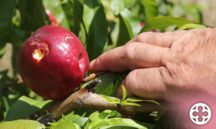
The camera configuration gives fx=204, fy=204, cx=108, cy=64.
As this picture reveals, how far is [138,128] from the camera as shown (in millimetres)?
676

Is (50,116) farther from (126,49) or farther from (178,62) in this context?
(178,62)

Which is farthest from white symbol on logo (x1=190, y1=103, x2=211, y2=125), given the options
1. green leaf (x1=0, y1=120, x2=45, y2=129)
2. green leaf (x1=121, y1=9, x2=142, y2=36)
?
green leaf (x1=121, y1=9, x2=142, y2=36)

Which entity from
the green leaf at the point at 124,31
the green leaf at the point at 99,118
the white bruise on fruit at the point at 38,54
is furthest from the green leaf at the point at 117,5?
the green leaf at the point at 99,118

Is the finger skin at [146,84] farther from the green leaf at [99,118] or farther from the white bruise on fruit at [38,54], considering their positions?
the white bruise on fruit at [38,54]

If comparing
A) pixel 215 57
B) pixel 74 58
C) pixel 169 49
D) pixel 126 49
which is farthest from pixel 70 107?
pixel 215 57

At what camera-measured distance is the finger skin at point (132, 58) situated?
0.74 metres

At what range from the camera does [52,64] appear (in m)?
0.76

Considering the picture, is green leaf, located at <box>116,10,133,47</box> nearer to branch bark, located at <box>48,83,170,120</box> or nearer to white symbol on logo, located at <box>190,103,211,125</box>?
branch bark, located at <box>48,83,170,120</box>

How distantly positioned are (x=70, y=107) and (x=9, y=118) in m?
0.26

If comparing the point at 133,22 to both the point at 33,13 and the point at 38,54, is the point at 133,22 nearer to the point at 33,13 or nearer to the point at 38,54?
the point at 38,54

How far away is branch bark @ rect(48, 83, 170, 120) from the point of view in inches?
26.9

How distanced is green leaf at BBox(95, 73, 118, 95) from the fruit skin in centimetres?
10

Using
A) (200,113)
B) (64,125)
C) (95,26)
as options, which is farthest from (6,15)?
(200,113)

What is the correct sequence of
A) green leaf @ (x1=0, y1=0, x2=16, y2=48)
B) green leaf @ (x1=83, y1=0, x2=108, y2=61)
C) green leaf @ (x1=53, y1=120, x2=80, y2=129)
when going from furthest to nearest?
1. green leaf @ (x1=0, y1=0, x2=16, y2=48)
2. green leaf @ (x1=83, y1=0, x2=108, y2=61)
3. green leaf @ (x1=53, y1=120, x2=80, y2=129)
